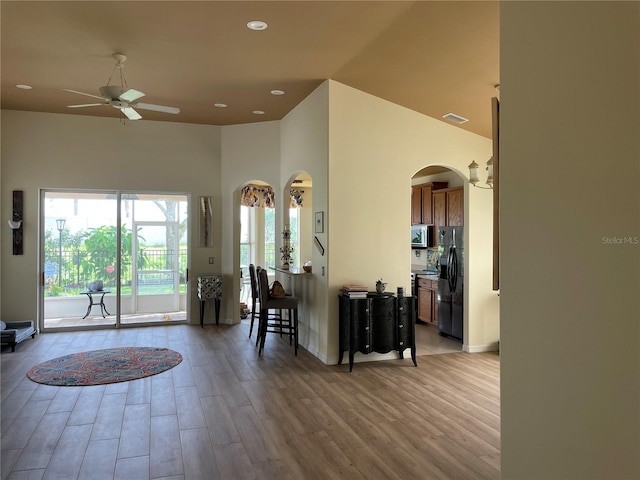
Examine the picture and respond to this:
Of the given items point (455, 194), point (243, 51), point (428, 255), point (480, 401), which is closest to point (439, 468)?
point (480, 401)

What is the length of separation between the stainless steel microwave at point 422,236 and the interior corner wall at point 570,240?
648 centimetres

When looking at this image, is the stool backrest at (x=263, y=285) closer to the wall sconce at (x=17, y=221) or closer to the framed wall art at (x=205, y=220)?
the framed wall art at (x=205, y=220)

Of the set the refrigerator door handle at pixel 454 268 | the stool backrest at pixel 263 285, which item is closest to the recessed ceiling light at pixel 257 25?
the stool backrest at pixel 263 285

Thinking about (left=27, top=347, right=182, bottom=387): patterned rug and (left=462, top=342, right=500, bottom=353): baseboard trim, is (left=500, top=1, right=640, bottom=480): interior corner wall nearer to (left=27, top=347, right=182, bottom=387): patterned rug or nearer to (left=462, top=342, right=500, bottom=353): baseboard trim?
(left=27, top=347, right=182, bottom=387): patterned rug

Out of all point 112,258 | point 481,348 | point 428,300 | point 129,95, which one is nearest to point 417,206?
point 428,300

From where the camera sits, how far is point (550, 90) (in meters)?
1.71

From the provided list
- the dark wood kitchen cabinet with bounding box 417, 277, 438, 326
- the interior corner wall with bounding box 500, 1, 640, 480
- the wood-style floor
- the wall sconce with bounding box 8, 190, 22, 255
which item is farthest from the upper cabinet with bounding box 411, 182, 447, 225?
the wall sconce with bounding box 8, 190, 22, 255

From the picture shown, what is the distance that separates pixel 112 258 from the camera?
7691mm

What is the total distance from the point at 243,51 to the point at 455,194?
4220 millimetres

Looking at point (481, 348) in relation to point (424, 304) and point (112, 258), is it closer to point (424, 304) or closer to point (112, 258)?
point (424, 304)

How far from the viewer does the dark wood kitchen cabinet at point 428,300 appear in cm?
769

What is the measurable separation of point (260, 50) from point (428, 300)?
4962 millimetres

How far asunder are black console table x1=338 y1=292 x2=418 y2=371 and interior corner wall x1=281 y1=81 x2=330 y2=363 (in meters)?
0.30

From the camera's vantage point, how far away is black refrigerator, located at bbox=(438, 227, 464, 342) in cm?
646
